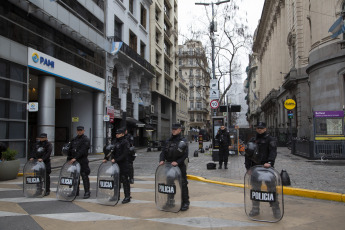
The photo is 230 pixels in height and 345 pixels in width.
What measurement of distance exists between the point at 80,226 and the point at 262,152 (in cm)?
361

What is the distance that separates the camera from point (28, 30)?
54.0ft

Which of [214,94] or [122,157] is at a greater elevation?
[214,94]

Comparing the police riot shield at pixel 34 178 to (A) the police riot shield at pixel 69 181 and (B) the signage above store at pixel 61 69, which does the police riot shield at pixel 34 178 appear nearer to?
(A) the police riot shield at pixel 69 181

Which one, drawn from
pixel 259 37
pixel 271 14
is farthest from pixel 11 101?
pixel 259 37

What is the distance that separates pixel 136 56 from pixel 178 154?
25915 mm

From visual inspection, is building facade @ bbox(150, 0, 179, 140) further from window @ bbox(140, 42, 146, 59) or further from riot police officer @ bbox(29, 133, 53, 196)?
riot police officer @ bbox(29, 133, 53, 196)

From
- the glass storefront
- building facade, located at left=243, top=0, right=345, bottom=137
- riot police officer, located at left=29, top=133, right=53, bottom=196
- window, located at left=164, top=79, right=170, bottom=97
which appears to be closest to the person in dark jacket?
riot police officer, located at left=29, top=133, right=53, bottom=196

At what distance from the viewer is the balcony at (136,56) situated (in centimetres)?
2749

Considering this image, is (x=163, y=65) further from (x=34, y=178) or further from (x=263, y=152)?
(x=263, y=152)

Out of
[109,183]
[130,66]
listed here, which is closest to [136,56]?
[130,66]

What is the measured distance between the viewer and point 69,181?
6754 millimetres

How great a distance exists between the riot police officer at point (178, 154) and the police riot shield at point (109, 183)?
1083mm

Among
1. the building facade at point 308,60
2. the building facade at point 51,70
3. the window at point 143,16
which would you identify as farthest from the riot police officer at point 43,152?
the window at point 143,16

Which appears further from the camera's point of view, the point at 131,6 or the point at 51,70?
the point at 131,6
